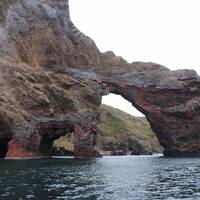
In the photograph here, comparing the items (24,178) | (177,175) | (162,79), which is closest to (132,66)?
(162,79)

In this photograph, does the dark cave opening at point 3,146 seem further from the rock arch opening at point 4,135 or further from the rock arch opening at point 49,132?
the rock arch opening at point 49,132

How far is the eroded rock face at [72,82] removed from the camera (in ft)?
366

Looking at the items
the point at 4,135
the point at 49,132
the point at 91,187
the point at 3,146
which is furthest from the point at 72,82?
the point at 91,187

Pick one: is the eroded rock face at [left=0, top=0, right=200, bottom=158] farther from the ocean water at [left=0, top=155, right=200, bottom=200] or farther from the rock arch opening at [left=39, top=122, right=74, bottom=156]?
the ocean water at [left=0, top=155, right=200, bottom=200]

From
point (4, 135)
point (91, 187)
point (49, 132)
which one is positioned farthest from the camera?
point (49, 132)

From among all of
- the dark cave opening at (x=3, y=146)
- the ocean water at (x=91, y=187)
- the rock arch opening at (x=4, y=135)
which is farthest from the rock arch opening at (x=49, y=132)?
the ocean water at (x=91, y=187)

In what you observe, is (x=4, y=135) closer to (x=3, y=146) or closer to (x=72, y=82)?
(x=3, y=146)

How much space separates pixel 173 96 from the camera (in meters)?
136

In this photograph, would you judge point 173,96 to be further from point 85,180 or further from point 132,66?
point 85,180

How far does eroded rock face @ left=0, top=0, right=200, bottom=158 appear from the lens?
4392 inches

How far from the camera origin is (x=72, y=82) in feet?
404

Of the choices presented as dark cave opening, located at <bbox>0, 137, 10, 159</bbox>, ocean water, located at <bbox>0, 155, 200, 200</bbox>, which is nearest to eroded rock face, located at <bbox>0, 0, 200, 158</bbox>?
dark cave opening, located at <bbox>0, 137, 10, 159</bbox>

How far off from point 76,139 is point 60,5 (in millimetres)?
48941

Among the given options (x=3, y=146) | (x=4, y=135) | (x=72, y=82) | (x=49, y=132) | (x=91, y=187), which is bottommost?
(x=91, y=187)
